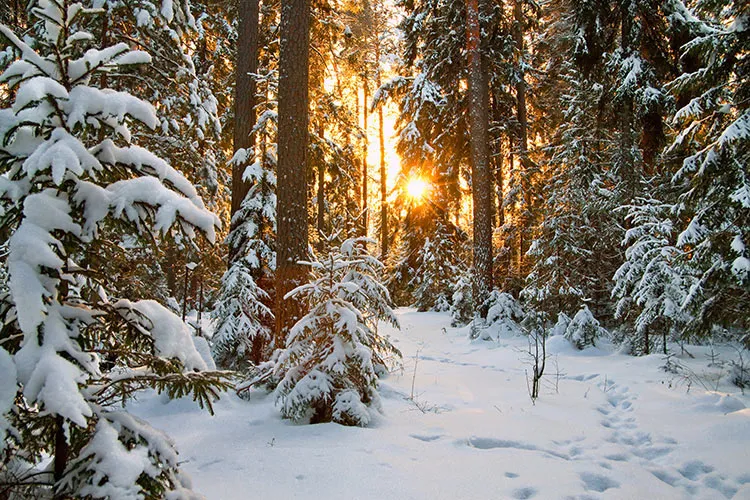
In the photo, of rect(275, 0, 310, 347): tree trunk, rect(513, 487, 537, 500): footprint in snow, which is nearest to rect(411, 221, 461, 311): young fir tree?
rect(275, 0, 310, 347): tree trunk

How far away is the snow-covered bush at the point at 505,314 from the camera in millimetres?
9953

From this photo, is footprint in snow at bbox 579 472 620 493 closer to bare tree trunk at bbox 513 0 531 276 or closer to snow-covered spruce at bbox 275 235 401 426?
snow-covered spruce at bbox 275 235 401 426

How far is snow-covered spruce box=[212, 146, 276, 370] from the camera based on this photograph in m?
6.73

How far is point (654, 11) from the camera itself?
30.9ft

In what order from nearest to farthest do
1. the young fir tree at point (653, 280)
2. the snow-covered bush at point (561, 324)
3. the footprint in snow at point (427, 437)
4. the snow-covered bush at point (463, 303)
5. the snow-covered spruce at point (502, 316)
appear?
the footprint in snow at point (427, 437) < the young fir tree at point (653, 280) < the snow-covered bush at point (561, 324) < the snow-covered spruce at point (502, 316) < the snow-covered bush at point (463, 303)

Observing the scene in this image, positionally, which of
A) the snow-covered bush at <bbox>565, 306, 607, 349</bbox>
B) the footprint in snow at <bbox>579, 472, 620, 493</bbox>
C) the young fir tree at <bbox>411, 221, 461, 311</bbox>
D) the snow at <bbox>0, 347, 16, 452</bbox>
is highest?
the young fir tree at <bbox>411, 221, 461, 311</bbox>

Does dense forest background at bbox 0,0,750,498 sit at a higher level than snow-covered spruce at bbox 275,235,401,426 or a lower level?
higher

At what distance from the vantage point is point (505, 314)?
10.2 m

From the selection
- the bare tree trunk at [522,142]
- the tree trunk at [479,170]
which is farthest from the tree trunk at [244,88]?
the bare tree trunk at [522,142]

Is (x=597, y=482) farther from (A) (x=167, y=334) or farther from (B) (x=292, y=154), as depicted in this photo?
(B) (x=292, y=154)

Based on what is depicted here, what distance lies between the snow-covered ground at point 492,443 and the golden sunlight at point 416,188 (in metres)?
9.33

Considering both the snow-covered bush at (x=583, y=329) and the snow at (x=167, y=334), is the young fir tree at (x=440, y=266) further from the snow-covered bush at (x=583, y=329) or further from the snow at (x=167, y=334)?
the snow at (x=167, y=334)

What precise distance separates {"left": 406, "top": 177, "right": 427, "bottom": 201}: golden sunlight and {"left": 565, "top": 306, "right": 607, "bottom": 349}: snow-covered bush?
7.45 meters

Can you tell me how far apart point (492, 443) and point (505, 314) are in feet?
22.0
